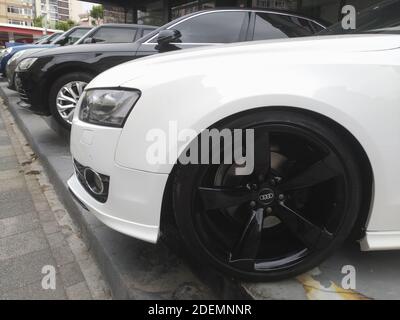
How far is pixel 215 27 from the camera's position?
16.3 feet

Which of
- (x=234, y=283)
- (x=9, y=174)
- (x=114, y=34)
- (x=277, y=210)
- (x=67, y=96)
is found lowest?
(x=9, y=174)

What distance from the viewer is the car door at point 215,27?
4945 mm

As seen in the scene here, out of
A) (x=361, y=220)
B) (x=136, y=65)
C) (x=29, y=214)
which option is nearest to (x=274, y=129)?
(x=361, y=220)

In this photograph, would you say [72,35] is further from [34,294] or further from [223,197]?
[223,197]

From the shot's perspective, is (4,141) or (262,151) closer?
(262,151)

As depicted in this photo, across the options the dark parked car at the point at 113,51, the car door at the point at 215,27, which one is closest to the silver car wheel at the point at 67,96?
the dark parked car at the point at 113,51

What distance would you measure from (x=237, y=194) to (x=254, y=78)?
1.78ft

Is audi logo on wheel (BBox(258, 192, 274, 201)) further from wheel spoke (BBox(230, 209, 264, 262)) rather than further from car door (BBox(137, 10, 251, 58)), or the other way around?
car door (BBox(137, 10, 251, 58))

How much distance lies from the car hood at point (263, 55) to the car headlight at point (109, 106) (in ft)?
0.22

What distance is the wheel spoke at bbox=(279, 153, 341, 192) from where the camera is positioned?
179 centimetres

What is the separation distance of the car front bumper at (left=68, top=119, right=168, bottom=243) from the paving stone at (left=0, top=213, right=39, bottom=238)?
4.57ft

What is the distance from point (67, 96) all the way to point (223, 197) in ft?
11.3

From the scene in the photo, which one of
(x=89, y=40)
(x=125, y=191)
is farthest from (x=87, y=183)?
(x=89, y=40)

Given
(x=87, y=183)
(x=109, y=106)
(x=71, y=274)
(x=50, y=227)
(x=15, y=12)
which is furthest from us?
(x=15, y=12)
